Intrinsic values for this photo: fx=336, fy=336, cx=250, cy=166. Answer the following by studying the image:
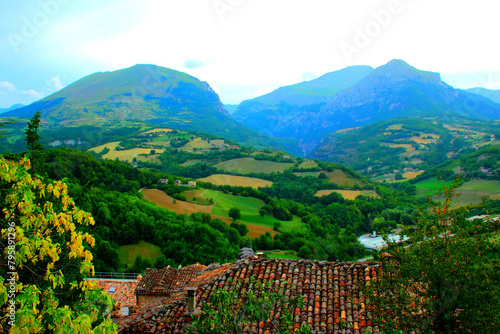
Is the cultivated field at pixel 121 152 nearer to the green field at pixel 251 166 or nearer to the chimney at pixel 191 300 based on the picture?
the green field at pixel 251 166

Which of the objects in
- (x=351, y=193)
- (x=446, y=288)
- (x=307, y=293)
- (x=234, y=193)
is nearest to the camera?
(x=446, y=288)

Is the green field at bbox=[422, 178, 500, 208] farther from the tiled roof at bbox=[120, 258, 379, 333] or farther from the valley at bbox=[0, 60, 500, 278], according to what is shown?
the tiled roof at bbox=[120, 258, 379, 333]

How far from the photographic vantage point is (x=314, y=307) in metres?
9.87

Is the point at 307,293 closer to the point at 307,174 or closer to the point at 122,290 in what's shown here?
the point at 122,290

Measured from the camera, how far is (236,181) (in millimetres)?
112375

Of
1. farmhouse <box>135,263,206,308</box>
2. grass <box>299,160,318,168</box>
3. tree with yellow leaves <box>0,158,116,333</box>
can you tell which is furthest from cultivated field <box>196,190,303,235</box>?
tree with yellow leaves <box>0,158,116,333</box>

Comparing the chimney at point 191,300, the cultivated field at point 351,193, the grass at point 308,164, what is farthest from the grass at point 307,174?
the chimney at point 191,300

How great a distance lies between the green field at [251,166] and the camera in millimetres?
136238

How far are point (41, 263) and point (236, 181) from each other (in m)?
107

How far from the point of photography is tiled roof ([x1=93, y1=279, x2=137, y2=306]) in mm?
23956

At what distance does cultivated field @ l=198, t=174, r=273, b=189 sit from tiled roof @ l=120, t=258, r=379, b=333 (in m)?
93.8

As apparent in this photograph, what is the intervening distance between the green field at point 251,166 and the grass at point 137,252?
288 ft

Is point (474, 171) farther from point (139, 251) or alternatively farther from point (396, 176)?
point (139, 251)

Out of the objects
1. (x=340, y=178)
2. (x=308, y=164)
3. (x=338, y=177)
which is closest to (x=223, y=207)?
(x=340, y=178)
